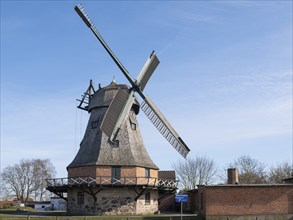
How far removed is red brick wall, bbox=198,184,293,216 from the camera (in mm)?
24953

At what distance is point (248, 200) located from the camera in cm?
2511

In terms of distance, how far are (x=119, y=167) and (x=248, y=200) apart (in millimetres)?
9935

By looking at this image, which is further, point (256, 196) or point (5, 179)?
point (5, 179)

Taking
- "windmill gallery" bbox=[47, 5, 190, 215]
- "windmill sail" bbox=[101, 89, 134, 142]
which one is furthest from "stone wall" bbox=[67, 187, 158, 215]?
"windmill sail" bbox=[101, 89, 134, 142]

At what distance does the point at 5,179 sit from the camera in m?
65.1

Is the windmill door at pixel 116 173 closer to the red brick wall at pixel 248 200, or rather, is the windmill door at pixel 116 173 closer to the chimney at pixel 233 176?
the red brick wall at pixel 248 200

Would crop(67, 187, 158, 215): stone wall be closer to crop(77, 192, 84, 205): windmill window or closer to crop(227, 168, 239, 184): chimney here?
crop(77, 192, 84, 205): windmill window

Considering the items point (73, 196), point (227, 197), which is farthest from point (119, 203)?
point (227, 197)

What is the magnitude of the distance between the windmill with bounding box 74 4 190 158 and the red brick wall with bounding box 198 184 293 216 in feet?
12.9

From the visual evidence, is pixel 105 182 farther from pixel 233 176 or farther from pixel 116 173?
pixel 233 176

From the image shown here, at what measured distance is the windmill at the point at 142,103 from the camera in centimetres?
2502

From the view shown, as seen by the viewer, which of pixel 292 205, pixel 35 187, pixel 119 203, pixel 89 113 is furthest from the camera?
pixel 35 187

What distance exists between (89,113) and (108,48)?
8253mm

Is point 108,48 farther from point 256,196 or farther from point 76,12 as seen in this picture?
point 256,196
